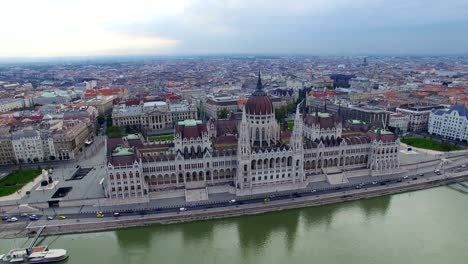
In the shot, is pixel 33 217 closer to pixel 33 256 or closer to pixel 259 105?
pixel 33 256

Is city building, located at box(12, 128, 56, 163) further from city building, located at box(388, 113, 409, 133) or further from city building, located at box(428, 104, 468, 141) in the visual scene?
city building, located at box(428, 104, 468, 141)

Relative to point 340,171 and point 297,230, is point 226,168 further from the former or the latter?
point 340,171

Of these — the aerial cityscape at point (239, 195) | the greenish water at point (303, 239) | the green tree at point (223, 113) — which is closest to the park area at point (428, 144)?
the aerial cityscape at point (239, 195)

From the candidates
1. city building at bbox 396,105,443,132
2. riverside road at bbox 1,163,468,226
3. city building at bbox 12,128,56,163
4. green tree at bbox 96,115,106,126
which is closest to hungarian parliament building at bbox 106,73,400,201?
riverside road at bbox 1,163,468,226

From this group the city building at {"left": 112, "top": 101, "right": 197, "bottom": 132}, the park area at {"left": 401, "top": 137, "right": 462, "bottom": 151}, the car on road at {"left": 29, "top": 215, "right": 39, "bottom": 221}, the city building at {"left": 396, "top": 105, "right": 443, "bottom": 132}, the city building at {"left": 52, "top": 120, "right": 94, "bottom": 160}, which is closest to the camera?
the car on road at {"left": 29, "top": 215, "right": 39, "bottom": 221}

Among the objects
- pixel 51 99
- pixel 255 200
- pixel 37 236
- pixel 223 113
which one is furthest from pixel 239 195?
pixel 51 99
